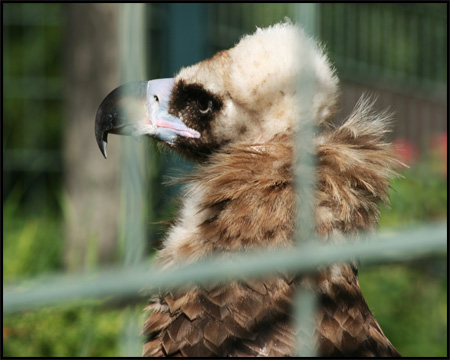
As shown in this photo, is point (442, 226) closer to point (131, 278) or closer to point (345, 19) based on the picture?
point (131, 278)

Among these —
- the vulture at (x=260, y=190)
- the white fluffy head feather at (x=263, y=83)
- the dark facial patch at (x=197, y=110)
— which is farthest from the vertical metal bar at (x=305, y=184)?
the dark facial patch at (x=197, y=110)

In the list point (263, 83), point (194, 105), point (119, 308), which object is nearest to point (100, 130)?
point (194, 105)

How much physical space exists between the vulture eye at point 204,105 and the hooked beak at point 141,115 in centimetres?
5

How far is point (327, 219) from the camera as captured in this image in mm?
1184

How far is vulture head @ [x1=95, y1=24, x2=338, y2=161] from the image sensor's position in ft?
4.43

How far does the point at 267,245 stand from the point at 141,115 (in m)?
0.45

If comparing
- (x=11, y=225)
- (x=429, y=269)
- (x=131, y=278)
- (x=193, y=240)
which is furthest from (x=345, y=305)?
(x=429, y=269)

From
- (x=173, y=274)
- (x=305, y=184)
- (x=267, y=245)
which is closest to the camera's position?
(x=173, y=274)

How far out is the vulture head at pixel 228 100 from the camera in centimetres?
135

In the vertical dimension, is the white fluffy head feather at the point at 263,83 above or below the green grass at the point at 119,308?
above

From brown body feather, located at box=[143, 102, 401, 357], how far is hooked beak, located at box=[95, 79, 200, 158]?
0.22m

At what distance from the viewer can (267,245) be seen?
3.84ft

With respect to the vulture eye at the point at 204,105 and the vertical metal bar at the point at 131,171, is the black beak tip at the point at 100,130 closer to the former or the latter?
the vulture eye at the point at 204,105

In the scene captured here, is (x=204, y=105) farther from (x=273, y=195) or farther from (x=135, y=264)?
(x=135, y=264)
